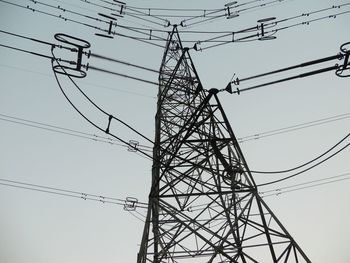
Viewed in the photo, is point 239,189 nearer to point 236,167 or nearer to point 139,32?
point 236,167

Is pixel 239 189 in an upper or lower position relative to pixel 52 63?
lower

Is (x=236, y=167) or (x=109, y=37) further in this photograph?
(x=109, y=37)

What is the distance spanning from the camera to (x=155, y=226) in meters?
7.20

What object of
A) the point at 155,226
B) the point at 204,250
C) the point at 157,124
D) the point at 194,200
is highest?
the point at 157,124

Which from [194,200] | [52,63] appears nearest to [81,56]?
[52,63]

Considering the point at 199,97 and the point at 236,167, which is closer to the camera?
the point at 236,167

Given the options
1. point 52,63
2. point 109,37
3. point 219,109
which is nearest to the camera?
point 52,63

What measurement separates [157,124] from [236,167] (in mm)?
3450

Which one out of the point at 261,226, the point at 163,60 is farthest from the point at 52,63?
the point at 163,60

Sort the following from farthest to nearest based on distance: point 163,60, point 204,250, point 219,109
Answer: point 163,60 → point 219,109 → point 204,250

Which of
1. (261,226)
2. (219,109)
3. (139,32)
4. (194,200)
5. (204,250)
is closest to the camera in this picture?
(261,226)

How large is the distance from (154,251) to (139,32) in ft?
31.2

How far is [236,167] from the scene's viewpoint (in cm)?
790

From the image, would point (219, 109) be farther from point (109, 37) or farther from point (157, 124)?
point (109, 37)
